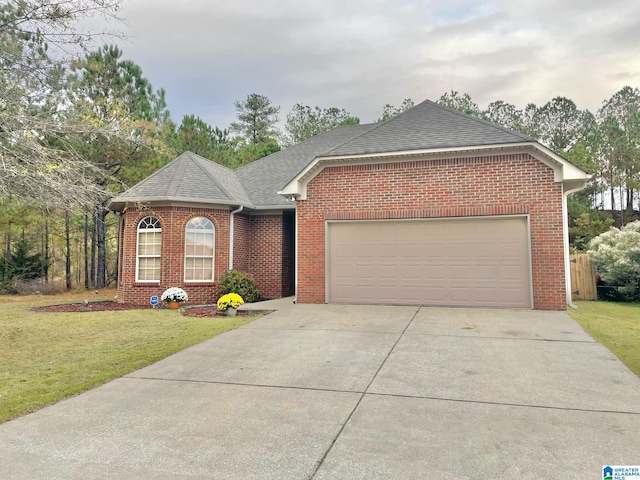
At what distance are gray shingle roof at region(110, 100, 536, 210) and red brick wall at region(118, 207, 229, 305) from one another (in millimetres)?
529

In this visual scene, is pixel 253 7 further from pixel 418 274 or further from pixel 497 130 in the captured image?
pixel 418 274

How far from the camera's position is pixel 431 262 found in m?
10.2

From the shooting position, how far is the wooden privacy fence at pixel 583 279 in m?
12.7

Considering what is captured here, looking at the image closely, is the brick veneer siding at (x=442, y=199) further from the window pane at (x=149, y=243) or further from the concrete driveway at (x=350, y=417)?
the window pane at (x=149, y=243)

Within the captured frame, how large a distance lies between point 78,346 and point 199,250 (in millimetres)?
5749

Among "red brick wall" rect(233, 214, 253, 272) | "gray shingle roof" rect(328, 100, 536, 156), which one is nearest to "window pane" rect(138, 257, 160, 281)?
"red brick wall" rect(233, 214, 253, 272)

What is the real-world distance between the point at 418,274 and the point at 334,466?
25.9 feet

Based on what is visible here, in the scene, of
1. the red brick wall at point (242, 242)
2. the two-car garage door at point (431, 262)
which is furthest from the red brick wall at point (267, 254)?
the two-car garage door at point (431, 262)

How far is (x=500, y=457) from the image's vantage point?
2.89 meters

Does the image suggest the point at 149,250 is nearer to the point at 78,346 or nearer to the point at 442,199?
the point at 78,346

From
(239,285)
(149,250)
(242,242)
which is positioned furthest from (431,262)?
(149,250)

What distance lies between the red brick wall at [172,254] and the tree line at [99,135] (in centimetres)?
188

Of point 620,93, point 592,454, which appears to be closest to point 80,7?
point 592,454

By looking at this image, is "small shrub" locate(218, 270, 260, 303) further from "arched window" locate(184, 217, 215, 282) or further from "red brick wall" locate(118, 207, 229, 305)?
"arched window" locate(184, 217, 215, 282)
